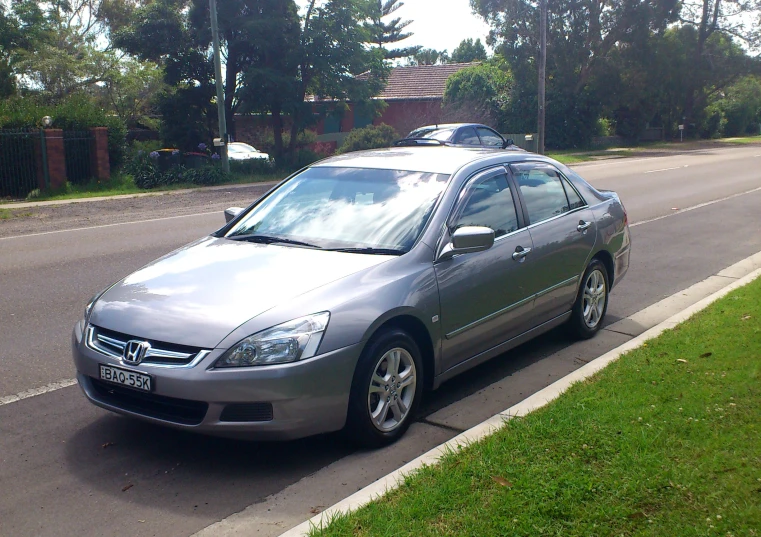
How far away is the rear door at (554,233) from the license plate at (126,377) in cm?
307

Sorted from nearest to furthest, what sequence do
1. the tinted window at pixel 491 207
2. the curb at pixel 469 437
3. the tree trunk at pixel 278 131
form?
the curb at pixel 469 437
the tinted window at pixel 491 207
the tree trunk at pixel 278 131

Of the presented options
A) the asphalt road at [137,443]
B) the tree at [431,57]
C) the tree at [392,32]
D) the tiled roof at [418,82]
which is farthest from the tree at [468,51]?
the asphalt road at [137,443]

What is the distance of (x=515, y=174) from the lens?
258 inches

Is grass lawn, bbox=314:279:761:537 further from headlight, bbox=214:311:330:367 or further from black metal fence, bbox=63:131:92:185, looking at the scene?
black metal fence, bbox=63:131:92:185

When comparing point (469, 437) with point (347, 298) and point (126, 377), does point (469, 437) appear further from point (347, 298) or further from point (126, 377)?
point (126, 377)

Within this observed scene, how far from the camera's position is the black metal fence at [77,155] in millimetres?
22719

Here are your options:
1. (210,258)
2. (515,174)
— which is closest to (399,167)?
(515,174)

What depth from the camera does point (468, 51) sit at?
118m

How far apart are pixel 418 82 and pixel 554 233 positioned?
48.7 metres

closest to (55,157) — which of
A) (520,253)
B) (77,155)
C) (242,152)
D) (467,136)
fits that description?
(77,155)

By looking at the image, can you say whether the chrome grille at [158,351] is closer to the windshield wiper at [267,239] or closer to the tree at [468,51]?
the windshield wiper at [267,239]

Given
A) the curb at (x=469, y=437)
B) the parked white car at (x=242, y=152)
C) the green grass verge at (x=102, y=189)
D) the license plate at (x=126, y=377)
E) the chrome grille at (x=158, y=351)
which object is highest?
the parked white car at (x=242, y=152)

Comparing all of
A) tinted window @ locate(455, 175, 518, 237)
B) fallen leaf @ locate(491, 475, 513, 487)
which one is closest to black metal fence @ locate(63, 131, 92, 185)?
tinted window @ locate(455, 175, 518, 237)

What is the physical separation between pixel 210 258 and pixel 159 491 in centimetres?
160
